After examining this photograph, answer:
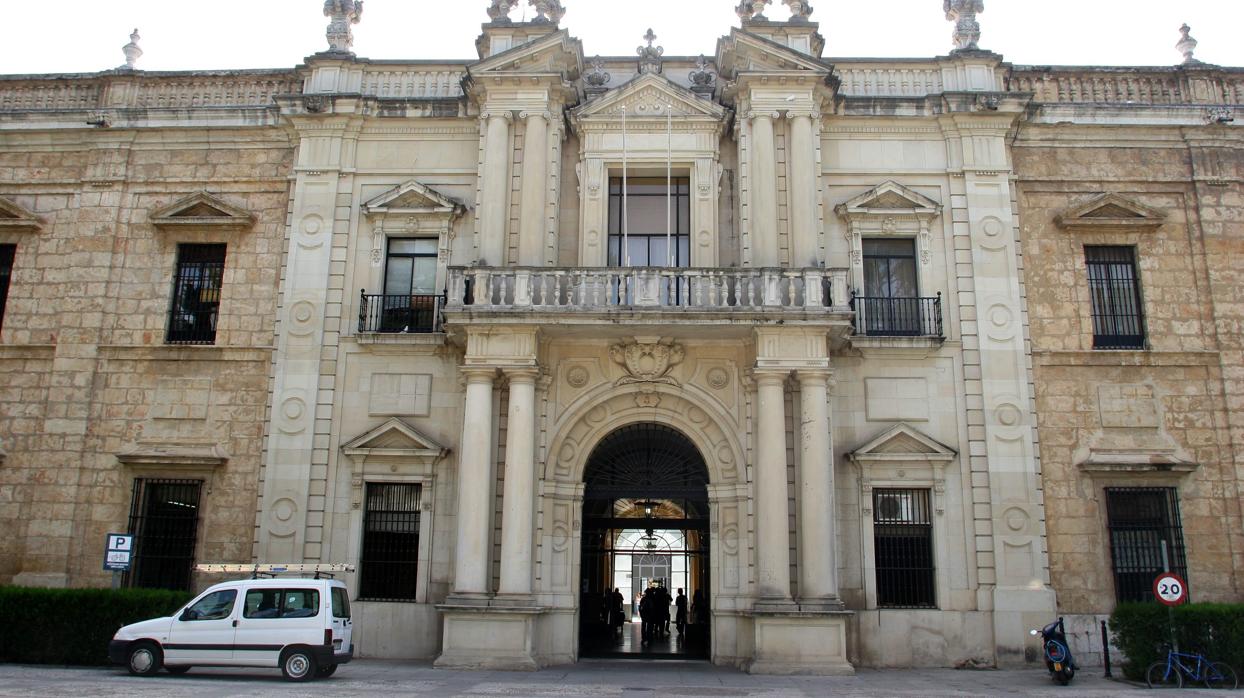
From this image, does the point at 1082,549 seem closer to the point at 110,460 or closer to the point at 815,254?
the point at 815,254

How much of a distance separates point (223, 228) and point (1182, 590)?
19166 millimetres

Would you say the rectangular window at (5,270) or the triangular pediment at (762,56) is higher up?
the triangular pediment at (762,56)

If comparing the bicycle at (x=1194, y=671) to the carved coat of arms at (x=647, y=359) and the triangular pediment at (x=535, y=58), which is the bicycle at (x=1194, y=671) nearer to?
the carved coat of arms at (x=647, y=359)

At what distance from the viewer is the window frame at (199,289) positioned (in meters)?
20.8

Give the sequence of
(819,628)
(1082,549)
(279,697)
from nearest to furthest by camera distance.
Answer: (279,697) → (819,628) → (1082,549)

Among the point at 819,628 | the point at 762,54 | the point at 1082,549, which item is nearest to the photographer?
the point at 819,628

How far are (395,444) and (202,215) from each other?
6792mm

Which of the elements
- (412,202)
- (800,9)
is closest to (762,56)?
(800,9)

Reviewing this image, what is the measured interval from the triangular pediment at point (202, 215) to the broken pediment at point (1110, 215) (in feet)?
56.5

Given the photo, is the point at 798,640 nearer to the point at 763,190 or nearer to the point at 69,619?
the point at 763,190

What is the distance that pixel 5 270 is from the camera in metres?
21.6

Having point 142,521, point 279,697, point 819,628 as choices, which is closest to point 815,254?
point 819,628

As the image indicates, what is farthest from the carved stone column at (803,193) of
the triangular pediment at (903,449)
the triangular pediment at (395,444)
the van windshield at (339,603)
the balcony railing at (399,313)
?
the van windshield at (339,603)

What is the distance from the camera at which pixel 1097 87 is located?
70.7 ft
